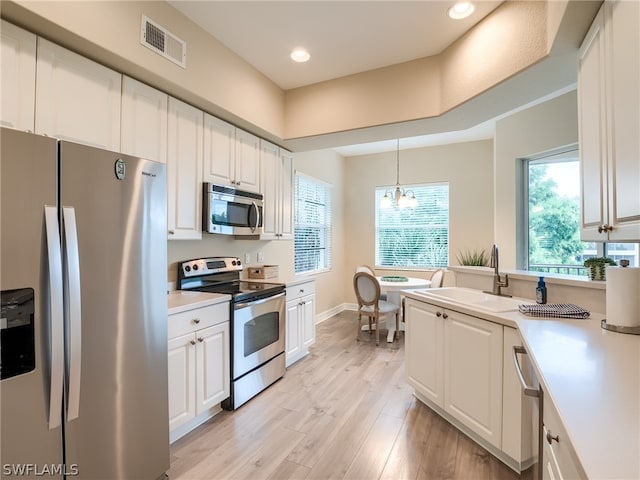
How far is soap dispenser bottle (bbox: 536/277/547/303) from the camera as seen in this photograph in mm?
2102

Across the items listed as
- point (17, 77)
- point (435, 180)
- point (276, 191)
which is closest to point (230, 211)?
point (276, 191)

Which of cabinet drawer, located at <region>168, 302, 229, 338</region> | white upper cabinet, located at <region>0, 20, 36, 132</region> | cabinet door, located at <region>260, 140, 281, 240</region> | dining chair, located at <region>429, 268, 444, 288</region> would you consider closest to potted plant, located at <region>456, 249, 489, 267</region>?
dining chair, located at <region>429, 268, 444, 288</region>

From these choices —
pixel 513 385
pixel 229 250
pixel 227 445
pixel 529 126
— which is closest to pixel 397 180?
pixel 529 126

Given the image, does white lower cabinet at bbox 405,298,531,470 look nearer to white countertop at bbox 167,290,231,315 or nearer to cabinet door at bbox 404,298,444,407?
cabinet door at bbox 404,298,444,407

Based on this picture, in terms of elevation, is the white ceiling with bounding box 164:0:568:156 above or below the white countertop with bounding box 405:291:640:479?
above

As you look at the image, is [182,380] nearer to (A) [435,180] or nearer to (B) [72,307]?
(B) [72,307]

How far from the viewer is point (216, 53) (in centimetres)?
259

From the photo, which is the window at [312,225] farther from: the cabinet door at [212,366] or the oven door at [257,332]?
the cabinet door at [212,366]

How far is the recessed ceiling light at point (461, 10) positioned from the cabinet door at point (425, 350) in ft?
6.84

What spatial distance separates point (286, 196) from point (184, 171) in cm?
152

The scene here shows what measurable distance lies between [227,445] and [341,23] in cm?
307

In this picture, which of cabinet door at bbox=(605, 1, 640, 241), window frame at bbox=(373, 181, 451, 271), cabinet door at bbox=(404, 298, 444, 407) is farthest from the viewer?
window frame at bbox=(373, 181, 451, 271)

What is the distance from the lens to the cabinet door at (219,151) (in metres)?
2.74

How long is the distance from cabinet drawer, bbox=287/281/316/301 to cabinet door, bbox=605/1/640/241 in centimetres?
260
